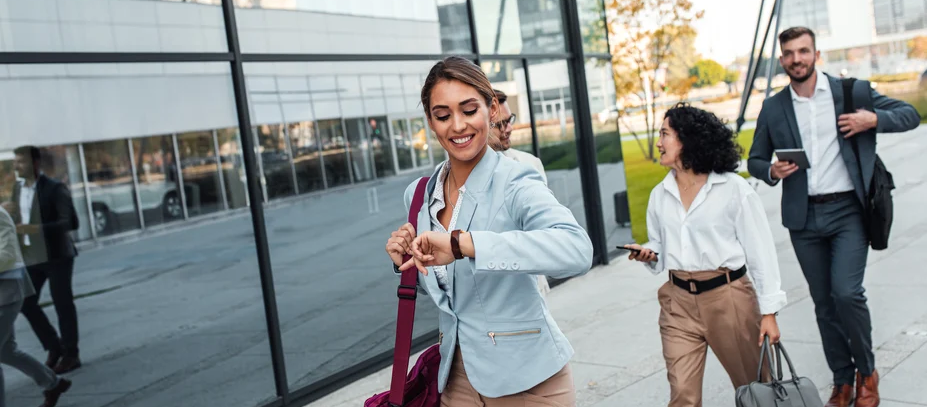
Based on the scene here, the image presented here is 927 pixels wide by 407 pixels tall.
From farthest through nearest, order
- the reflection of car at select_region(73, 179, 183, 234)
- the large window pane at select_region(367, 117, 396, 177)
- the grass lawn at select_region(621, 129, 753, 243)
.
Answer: the grass lawn at select_region(621, 129, 753, 243)
the large window pane at select_region(367, 117, 396, 177)
the reflection of car at select_region(73, 179, 183, 234)

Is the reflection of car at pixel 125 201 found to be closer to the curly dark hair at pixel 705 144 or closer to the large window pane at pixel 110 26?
the large window pane at pixel 110 26

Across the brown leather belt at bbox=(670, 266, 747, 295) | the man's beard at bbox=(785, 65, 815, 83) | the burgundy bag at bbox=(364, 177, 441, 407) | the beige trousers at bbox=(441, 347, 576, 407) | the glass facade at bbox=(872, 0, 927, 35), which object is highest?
the glass facade at bbox=(872, 0, 927, 35)

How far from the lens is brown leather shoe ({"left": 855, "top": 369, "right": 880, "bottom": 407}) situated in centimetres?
464

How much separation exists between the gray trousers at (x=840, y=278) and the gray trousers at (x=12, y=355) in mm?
4375

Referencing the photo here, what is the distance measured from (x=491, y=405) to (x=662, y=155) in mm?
2013

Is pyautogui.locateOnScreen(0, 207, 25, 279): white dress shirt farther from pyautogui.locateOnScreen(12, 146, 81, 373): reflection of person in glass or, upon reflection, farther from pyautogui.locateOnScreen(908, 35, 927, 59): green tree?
pyautogui.locateOnScreen(908, 35, 927, 59): green tree

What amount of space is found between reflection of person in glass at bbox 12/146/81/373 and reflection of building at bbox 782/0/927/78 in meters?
25.4

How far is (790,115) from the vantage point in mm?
4855

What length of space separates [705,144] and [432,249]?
2.28 metres

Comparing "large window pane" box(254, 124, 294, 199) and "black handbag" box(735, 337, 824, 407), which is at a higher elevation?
"large window pane" box(254, 124, 294, 199)

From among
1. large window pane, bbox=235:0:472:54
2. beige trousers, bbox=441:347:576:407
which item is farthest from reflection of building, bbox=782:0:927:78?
beige trousers, bbox=441:347:576:407

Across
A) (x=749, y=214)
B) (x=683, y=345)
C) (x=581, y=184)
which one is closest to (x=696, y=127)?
(x=749, y=214)

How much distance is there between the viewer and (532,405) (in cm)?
245

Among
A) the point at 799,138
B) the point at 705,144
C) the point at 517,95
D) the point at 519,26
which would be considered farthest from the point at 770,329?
the point at 519,26
